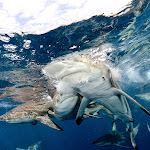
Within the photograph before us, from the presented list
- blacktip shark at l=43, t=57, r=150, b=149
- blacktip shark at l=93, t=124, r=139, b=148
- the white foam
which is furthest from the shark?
the white foam

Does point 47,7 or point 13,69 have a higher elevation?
point 47,7

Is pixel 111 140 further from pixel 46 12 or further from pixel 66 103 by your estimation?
pixel 46 12

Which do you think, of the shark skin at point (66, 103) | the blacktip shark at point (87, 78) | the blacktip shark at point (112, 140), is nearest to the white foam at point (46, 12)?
the blacktip shark at point (87, 78)

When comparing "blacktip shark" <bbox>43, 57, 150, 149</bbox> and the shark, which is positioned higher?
"blacktip shark" <bbox>43, 57, 150, 149</bbox>

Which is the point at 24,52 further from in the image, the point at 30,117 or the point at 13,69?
the point at 30,117

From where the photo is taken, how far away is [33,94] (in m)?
14.9

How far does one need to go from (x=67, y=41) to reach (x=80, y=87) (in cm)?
431

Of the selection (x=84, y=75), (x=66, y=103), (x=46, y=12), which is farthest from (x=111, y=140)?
(x=46, y=12)

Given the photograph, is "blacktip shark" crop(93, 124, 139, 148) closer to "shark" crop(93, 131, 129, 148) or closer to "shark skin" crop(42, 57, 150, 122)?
"shark" crop(93, 131, 129, 148)

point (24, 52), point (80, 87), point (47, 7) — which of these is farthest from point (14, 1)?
point (80, 87)

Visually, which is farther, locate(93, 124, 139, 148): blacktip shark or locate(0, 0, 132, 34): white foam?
locate(93, 124, 139, 148): blacktip shark

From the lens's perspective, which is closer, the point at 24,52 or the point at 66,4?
the point at 66,4

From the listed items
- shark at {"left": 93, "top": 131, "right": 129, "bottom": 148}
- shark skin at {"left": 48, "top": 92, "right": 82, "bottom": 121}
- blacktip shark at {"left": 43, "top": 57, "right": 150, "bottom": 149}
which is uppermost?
blacktip shark at {"left": 43, "top": 57, "right": 150, "bottom": 149}

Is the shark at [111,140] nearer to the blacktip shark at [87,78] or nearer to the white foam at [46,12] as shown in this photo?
the blacktip shark at [87,78]
